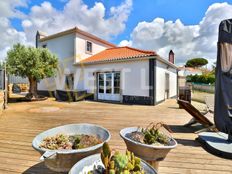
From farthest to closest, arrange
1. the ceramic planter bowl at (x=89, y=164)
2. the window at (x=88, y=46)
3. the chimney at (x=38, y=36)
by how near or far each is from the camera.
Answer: the chimney at (x=38, y=36), the window at (x=88, y=46), the ceramic planter bowl at (x=89, y=164)

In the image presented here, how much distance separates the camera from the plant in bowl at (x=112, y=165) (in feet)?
4.51

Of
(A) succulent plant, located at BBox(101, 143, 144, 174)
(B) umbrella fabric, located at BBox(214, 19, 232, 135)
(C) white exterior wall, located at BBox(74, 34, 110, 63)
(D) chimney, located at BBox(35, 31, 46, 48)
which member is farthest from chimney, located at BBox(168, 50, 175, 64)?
(A) succulent plant, located at BBox(101, 143, 144, 174)

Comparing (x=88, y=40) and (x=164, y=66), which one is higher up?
(x=88, y=40)

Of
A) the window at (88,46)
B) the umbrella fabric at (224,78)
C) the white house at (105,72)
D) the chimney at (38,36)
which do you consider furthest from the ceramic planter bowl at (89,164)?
the chimney at (38,36)

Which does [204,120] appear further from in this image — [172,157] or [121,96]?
[121,96]

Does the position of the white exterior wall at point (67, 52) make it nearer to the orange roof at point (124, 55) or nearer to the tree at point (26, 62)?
the orange roof at point (124, 55)

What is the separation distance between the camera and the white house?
1095 cm

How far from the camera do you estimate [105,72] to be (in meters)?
12.8

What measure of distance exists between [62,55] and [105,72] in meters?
5.14

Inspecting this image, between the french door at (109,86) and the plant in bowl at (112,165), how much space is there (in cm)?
1045

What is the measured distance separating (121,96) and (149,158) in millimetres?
9700

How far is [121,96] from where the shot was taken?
1182cm

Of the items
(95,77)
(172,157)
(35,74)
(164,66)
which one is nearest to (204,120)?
(172,157)

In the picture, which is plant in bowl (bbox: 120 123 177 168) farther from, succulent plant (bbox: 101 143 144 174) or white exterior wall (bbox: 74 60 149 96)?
white exterior wall (bbox: 74 60 149 96)
